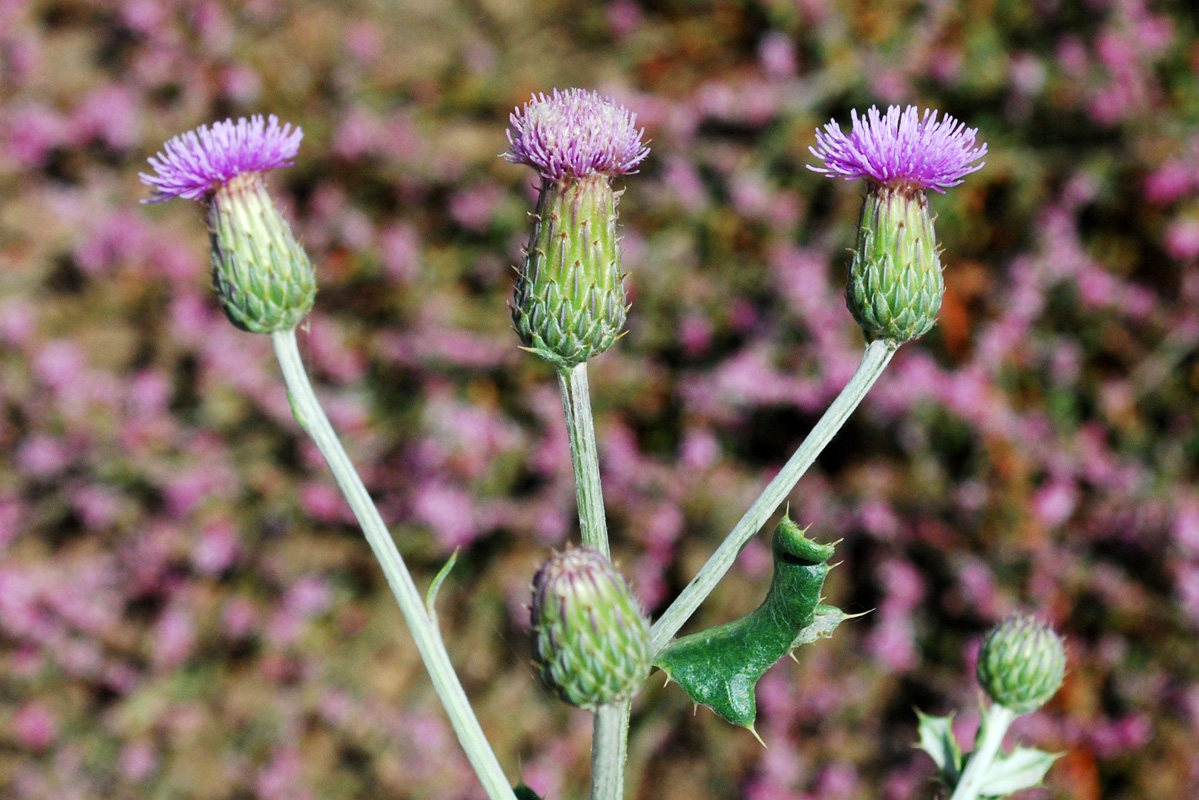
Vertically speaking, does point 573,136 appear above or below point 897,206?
above

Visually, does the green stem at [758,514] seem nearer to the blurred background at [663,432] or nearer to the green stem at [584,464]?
the green stem at [584,464]

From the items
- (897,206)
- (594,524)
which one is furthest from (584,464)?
(897,206)

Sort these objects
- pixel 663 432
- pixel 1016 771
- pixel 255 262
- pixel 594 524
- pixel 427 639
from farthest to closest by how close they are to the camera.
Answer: pixel 663 432 < pixel 1016 771 < pixel 255 262 < pixel 594 524 < pixel 427 639

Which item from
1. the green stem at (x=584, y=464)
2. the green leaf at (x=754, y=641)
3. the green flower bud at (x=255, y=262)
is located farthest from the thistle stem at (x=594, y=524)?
the green flower bud at (x=255, y=262)

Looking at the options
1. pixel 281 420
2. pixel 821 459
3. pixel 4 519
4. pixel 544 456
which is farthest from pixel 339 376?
pixel 821 459

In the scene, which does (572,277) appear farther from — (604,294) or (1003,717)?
(1003,717)

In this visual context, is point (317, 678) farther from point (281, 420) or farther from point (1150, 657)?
point (1150, 657)

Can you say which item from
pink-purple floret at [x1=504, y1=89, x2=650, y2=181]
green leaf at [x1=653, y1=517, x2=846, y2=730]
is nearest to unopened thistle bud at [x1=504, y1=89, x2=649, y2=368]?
pink-purple floret at [x1=504, y1=89, x2=650, y2=181]
